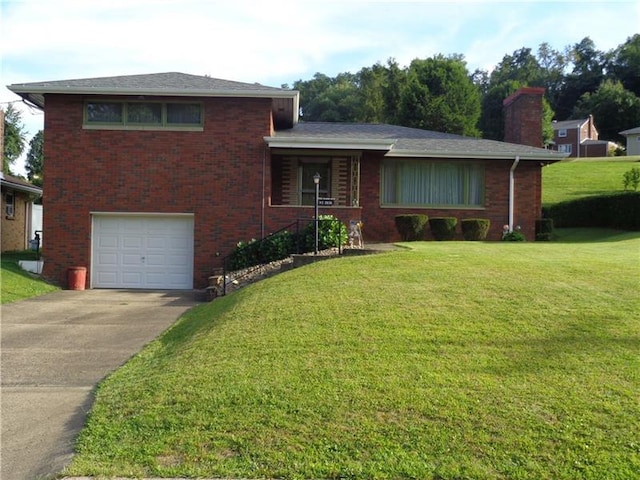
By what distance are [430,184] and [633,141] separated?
162 feet

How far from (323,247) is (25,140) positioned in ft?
184

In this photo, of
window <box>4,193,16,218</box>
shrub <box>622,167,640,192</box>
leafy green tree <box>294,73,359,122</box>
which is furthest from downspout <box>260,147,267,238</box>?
leafy green tree <box>294,73,359,122</box>

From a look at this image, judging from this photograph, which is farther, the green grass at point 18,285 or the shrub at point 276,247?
the shrub at point 276,247

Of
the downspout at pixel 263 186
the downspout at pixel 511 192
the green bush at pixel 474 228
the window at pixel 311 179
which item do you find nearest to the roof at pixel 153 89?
the downspout at pixel 263 186

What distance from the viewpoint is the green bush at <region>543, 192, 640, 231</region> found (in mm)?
24484

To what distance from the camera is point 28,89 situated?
1675 cm

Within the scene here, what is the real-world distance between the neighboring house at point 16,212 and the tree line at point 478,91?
30.4 meters

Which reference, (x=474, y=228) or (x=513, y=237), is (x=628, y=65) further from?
(x=474, y=228)

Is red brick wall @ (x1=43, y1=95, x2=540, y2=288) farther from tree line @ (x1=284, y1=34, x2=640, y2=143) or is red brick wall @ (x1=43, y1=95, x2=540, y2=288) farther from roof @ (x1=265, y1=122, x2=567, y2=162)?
tree line @ (x1=284, y1=34, x2=640, y2=143)

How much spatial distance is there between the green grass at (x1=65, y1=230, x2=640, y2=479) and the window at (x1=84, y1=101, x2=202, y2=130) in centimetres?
955

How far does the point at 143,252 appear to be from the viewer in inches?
693

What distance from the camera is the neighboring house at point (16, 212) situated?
2344 centimetres

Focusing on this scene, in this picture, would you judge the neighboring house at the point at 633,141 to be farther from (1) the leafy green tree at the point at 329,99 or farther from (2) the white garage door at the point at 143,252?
(2) the white garage door at the point at 143,252

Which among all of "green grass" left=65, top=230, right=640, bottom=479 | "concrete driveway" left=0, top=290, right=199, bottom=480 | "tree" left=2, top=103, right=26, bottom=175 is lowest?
"concrete driveway" left=0, top=290, right=199, bottom=480
